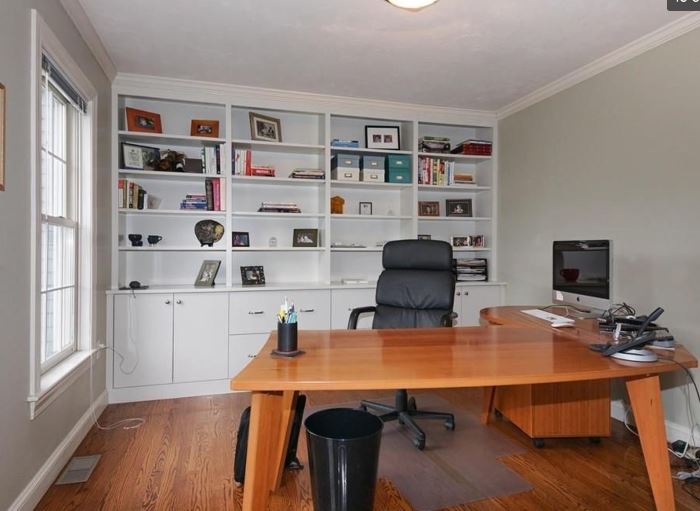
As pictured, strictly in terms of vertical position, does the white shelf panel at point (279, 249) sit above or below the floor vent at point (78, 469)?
above

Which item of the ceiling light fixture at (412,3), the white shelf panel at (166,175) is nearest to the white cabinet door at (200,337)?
the white shelf panel at (166,175)

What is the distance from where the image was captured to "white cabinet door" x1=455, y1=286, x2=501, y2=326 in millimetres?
3859

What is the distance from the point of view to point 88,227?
2.68 meters

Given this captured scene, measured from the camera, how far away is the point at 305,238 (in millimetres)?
3822

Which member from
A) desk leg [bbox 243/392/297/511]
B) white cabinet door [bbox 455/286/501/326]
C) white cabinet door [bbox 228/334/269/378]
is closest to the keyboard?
white cabinet door [bbox 455/286/501/326]

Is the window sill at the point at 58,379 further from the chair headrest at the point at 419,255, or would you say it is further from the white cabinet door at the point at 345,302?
the chair headrest at the point at 419,255

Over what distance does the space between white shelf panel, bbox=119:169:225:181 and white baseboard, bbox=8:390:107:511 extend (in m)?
1.63

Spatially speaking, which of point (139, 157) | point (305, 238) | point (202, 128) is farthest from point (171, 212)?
point (305, 238)

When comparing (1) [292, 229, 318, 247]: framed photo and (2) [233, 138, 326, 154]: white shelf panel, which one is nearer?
(2) [233, 138, 326, 154]: white shelf panel

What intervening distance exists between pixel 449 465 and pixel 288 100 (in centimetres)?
290

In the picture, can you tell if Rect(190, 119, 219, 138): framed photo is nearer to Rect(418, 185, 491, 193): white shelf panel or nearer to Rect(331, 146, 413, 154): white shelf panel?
Rect(331, 146, 413, 154): white shelf panel

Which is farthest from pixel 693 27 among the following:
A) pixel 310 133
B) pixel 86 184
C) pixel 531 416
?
pixel 86 184

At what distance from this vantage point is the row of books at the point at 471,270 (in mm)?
4027

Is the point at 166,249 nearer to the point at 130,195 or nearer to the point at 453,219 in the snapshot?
the point at 130,195
